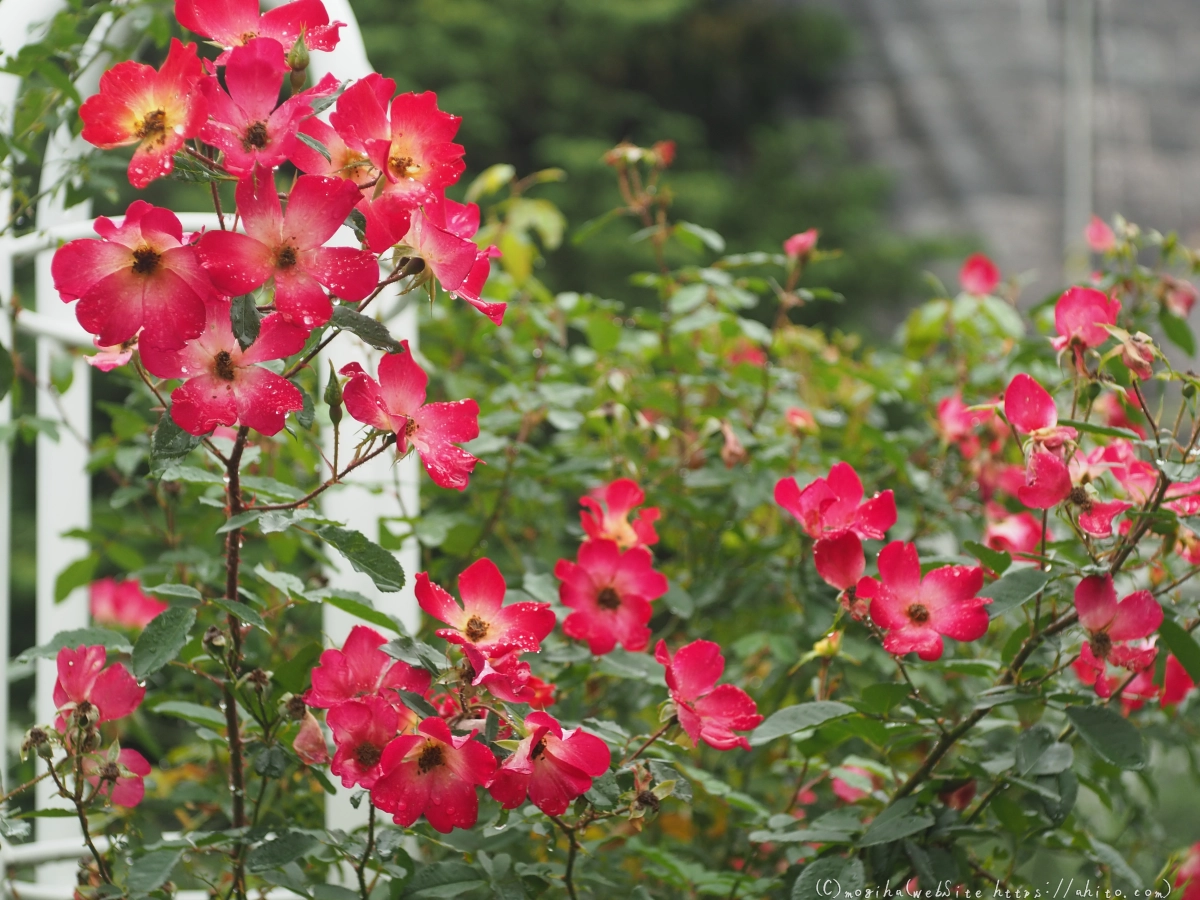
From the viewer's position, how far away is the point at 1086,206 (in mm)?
4859

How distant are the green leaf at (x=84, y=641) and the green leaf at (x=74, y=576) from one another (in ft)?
1.27

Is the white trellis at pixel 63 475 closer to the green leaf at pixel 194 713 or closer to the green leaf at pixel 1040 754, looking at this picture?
the green leaf at pixel 194 713

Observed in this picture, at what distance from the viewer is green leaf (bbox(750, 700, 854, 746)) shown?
27.5 inches

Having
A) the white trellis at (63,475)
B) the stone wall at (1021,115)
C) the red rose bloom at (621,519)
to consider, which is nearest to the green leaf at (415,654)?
the red rose bloom at (621,519)

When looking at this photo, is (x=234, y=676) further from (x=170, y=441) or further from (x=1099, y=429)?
(x=1099, y=429)

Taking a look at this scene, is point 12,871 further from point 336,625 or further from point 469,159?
point 469,159

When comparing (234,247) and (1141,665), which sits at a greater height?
(234,247)

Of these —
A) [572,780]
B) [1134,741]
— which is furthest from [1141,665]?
[572,780]

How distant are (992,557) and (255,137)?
53 cm

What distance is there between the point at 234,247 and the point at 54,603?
0.78 meters

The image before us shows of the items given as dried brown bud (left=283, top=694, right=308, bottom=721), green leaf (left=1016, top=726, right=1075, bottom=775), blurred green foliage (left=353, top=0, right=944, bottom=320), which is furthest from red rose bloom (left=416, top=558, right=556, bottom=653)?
blurred green foliage (left=353, top=0, right=944, bottom=320)

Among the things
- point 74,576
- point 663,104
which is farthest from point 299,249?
point 663,104

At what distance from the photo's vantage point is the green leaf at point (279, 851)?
0.63m

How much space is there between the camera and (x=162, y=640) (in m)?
0.60
